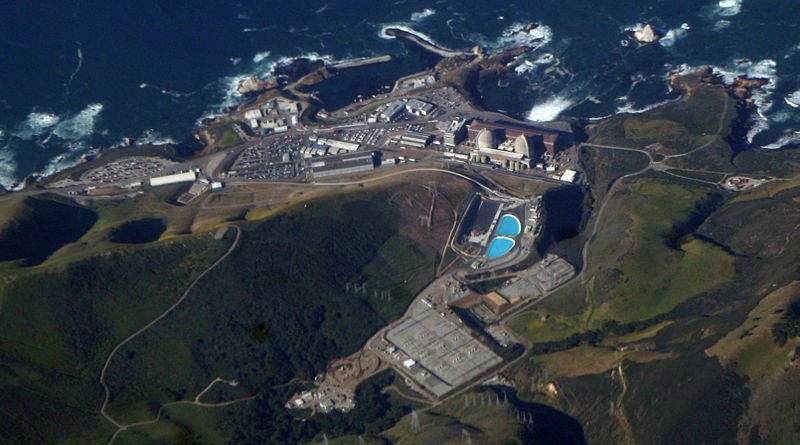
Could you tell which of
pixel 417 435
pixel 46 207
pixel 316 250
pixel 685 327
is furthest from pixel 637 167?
pixel 46 207

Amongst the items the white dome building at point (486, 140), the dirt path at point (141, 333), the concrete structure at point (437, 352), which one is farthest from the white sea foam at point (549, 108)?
the dirt path at point (141, 333)

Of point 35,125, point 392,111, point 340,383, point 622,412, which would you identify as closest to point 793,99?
point 392,111

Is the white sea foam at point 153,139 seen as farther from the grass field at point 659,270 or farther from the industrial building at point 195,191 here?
the grass field at point 659,270

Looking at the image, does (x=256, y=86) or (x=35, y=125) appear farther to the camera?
(x=256, y=86)

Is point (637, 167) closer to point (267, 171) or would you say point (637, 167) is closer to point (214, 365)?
point (267, 171)

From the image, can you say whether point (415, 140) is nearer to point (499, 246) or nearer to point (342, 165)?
point (342, 165)
